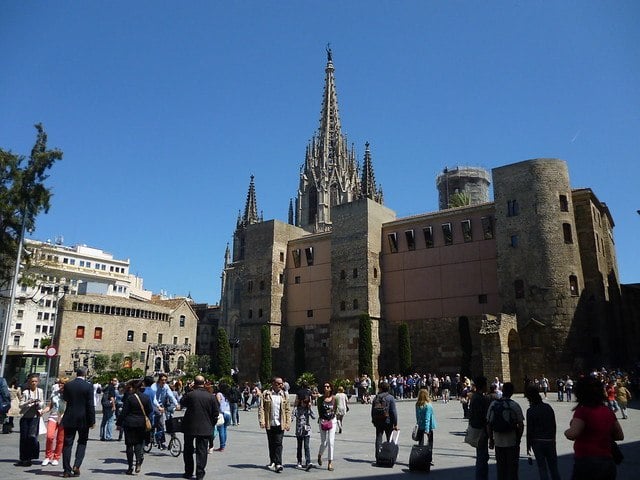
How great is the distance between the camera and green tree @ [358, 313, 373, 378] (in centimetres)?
4016

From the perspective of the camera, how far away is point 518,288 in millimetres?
35312

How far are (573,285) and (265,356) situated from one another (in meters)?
25.7

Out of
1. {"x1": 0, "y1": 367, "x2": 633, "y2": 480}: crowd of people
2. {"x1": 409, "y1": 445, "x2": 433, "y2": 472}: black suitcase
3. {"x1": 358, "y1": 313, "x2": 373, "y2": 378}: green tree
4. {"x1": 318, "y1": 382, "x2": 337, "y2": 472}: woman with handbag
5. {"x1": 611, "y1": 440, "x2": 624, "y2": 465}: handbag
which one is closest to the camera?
{"x1": 0, "y1": 367, "x2": 633, "y2": 480}: crowd of people

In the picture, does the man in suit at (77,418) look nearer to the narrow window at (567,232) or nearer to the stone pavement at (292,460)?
the stone pavement at (292,460)

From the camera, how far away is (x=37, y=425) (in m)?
10.3

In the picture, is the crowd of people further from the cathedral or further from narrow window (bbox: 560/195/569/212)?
narrow window (bbox: 560/195/569/212)

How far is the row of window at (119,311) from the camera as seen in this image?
56.4m

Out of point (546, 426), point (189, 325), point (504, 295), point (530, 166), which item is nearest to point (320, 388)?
point (504, 295)

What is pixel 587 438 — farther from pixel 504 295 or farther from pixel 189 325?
pixel 189 325

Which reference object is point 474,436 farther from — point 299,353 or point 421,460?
point 299,353

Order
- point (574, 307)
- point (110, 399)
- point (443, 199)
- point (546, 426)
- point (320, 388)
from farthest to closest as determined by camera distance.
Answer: point (443, 199) < point (320, 388) < point (574, 307) < point (110, 399) < point (546, 426)

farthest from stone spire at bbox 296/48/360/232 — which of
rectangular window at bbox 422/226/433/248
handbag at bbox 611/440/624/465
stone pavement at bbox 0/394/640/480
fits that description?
handbag at bbox 611/440/624/465

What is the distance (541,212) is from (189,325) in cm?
4902

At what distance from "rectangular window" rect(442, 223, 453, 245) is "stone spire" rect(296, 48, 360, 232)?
3931 cm
